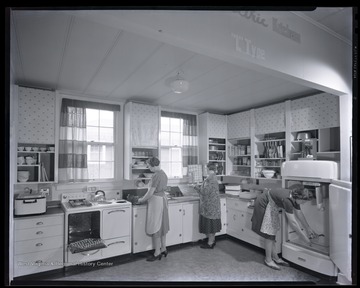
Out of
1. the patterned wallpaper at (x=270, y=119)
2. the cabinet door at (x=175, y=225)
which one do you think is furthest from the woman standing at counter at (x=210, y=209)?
the patterned wallpaper at (x=270, y=119)

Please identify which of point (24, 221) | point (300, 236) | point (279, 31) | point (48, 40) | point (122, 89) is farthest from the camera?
point (122, 89)

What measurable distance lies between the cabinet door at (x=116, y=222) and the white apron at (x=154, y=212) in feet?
0.81

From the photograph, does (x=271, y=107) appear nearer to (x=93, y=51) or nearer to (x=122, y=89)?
(x=122, y=89)

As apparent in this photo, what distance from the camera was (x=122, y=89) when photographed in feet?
8.39

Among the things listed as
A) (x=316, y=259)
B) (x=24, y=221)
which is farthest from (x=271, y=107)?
(x=24, y=221)

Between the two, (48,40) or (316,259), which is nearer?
(48,40)

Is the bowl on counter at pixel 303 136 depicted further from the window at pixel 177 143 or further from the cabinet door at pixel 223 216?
the window at pixel 177 143

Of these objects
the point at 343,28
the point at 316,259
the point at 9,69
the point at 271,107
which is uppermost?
the point at 343,28

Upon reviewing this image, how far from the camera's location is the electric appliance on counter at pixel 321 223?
163cm

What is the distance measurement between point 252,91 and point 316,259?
1.92 metres

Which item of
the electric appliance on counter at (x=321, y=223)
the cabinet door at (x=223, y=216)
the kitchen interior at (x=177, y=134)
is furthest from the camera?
the cabinet door at (x=223, y=216)

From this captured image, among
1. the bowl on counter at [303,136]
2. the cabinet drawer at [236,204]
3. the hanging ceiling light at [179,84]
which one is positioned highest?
the hanging ceiling light at [179,84]

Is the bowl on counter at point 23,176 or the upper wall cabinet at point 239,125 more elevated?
the upper wall cabinet at point 239,125

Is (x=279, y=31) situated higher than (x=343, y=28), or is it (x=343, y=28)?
(x=343, y=28)
